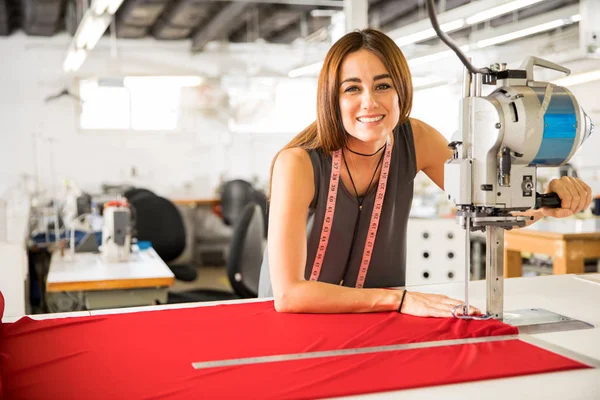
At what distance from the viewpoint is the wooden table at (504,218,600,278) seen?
13.6ft

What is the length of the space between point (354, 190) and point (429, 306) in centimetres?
47

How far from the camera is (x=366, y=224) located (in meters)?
1.86

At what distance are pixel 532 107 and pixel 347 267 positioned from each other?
744 mm

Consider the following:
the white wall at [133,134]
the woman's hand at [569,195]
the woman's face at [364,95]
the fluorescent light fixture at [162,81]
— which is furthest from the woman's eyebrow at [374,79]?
the fluorescent light fixture at [162,81]

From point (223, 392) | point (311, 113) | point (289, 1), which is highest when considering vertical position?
point (289, 1)

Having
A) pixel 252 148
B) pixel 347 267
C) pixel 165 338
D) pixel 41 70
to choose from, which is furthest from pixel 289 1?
pixel 165 338

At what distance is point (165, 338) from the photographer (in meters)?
1.28

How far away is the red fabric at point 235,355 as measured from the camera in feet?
3.32

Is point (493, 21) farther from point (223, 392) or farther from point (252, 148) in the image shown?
point (223, 392)

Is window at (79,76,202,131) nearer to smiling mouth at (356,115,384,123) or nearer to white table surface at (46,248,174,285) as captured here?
white table surface at (46,248,174,285)

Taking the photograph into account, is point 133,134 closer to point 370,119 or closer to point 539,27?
point 539,27

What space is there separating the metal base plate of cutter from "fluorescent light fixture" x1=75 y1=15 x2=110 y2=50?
15.6 feet

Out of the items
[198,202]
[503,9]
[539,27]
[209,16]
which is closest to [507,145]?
[503,9]

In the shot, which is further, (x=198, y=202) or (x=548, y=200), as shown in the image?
(x=198, y=202)
